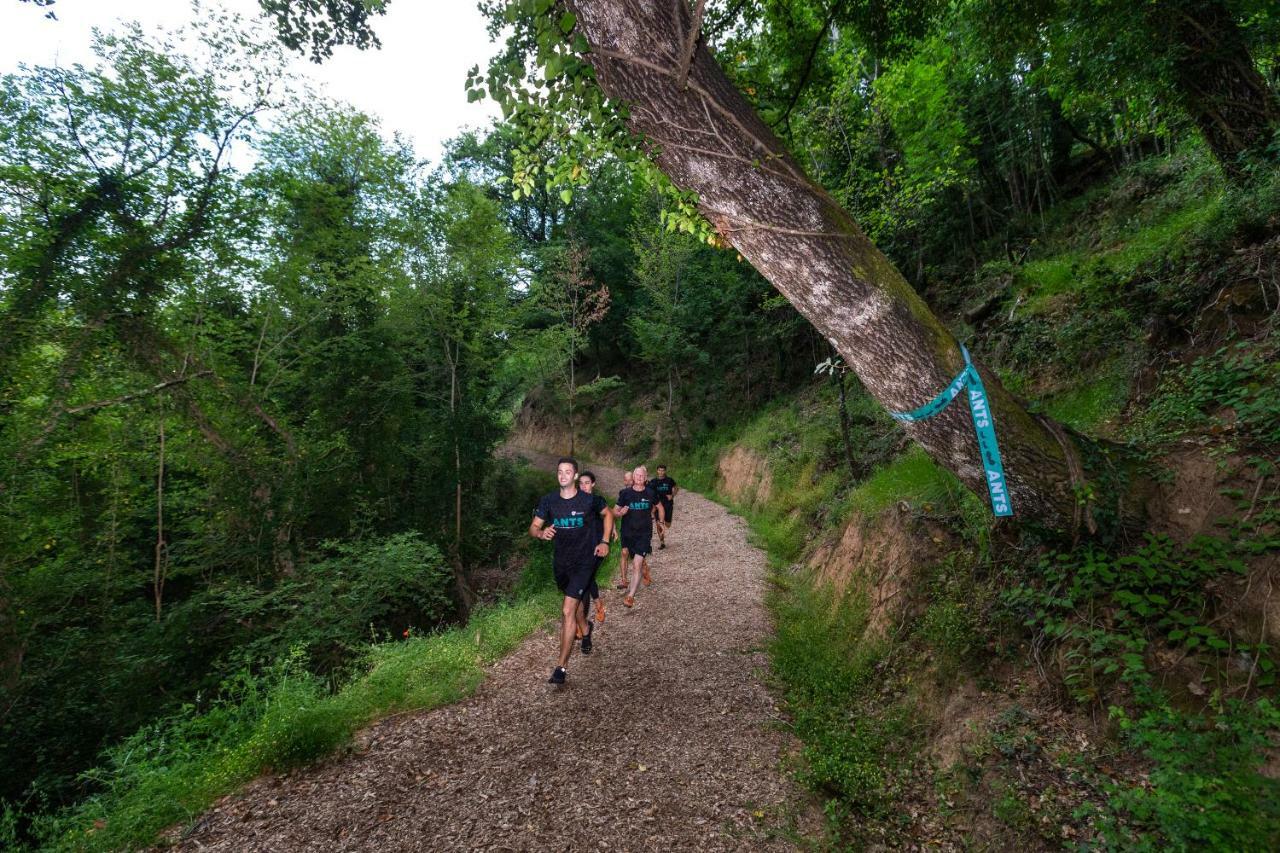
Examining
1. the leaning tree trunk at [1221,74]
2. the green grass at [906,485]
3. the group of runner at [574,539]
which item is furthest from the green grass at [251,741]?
the leaning tree trunk at [1221,74]

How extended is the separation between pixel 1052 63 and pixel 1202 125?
76.5 inches

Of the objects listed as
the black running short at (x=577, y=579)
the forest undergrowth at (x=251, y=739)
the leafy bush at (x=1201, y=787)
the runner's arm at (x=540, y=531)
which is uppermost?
the runner's arm at (x=540, y=531)

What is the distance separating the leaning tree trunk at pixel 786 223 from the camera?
261cm

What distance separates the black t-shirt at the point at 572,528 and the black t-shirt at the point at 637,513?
2153 millimetres

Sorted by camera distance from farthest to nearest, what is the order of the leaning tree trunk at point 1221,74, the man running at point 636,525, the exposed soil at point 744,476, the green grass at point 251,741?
the exposed soil at point 744,476 → the man running at point 636,525 → the leaning tree trunk at point 1221,74 → the green grass at point 251,741

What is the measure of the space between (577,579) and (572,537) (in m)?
0.43

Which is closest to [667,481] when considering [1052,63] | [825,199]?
[825,199]

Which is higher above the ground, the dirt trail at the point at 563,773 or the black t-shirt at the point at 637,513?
the black t-shirt at the point at 637,513

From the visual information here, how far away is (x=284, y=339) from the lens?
11406mm

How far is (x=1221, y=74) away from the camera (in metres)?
4.30

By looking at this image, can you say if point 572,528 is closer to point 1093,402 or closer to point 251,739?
point 251,739

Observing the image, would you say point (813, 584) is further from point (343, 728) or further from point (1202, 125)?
point (1202, 125)

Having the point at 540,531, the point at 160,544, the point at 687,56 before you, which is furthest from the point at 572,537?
the point at 160,544

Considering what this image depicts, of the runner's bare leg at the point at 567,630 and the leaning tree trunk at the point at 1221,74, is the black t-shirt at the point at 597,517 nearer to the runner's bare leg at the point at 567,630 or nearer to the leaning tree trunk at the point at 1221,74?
the runner's bare leg at the point at 567,630
